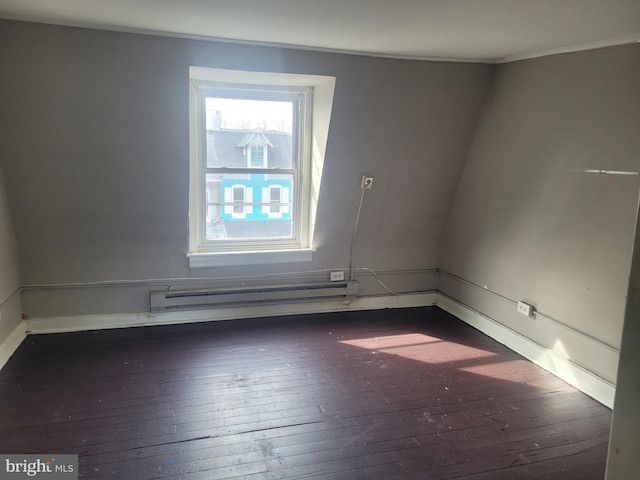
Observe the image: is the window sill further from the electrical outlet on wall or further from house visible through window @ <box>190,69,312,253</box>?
the electrical outlet on wall

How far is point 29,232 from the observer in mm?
3199

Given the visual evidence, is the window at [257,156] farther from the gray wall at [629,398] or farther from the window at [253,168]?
the gray wall at [629,398]

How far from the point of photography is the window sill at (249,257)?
11.9ft

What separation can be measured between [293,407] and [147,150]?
1.88 m

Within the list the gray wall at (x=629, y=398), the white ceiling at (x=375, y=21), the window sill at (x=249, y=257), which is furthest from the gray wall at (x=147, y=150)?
the gray wall at (x=629, y=398)

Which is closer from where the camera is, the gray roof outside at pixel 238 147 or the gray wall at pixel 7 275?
the gray wall at pixel 7 275

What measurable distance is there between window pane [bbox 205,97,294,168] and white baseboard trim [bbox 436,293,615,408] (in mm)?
1945

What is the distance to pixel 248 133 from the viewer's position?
144 inches

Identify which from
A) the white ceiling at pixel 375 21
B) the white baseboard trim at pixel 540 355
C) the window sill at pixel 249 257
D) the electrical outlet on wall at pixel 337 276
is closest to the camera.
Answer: the white ceiling at pixel 375 21

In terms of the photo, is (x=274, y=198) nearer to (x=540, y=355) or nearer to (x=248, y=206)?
(x=248, y=206)

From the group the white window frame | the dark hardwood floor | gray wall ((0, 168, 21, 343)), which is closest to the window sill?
the dark hardwood floor

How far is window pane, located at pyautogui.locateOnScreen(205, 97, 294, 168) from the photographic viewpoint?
11.7 feet

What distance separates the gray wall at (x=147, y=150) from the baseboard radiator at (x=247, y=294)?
0.14 m

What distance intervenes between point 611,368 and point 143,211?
10.3ft
